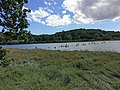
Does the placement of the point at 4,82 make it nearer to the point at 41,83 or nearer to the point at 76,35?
the point at 41,83

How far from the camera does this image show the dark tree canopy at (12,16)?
6.14 meters

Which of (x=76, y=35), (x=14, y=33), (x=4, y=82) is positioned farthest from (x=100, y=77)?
(x=76, y=35)

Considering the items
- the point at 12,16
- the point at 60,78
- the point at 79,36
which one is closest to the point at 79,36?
the point at 79,36

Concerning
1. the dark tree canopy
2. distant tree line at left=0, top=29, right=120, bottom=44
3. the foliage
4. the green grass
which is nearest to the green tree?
the dark tree canopy

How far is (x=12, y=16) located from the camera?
6.16 m

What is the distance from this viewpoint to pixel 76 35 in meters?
143

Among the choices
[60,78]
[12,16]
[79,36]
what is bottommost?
[79,36]

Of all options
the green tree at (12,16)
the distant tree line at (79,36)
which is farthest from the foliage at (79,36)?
the green tree at (12,16)

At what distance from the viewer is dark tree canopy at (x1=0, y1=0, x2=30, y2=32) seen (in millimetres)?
6143

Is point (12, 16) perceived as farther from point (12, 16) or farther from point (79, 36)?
point (79, 36)

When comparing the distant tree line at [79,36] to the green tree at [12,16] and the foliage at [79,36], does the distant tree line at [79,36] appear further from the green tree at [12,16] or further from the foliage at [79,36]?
the green tree at [12,16]

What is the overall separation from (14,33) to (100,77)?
782 centimetres

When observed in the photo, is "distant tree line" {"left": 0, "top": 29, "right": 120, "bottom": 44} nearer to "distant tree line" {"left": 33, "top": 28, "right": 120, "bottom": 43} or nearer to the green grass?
"distant tree line" {"left": 33, "top": 28, "right": 120, "bottom": 43}

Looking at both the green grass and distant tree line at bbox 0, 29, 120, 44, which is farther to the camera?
distant tree line at bbox 0, 29, 120, 44
